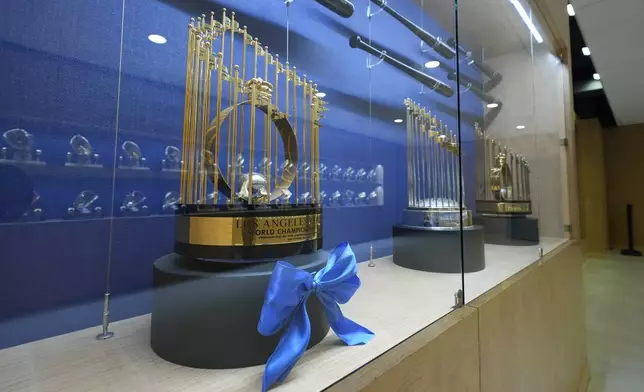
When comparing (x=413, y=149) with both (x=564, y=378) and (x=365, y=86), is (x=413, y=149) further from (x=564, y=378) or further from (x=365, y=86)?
(x=564, y=378)

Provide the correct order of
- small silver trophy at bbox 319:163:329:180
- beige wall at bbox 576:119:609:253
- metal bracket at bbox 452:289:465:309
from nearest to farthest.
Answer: metal bracket at bbox 452:289:465:309 < small silver trophy at bbox 319:163:329:180 < beige wall at bbox 576:119:609:253

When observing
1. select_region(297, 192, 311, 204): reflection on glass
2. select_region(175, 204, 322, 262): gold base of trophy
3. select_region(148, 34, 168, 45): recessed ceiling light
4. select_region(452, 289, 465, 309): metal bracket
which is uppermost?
select_region(148, 34, 168, 45): recessed ceiling light

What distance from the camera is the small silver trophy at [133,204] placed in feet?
1.51

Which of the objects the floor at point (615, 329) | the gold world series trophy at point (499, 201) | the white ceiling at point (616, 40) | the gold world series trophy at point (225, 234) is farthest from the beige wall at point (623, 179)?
the gold world series trophy at point (225, 234)

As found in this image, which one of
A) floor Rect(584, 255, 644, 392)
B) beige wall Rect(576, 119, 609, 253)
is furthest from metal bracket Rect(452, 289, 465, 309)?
beige wall Rect(576, 119, 609, 253)

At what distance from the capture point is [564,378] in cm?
119

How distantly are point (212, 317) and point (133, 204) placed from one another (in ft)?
0.78

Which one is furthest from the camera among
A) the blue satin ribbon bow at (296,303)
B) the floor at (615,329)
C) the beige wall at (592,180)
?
the beige wall at (592,180)

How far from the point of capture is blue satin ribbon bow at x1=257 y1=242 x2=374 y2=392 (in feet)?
1.05

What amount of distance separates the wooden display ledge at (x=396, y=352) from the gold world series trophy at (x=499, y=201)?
0.39 meters

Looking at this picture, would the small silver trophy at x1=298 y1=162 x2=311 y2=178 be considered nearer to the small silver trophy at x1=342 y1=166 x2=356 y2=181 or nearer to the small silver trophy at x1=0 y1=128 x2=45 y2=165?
the small silver trophy at x1=342 y1=166 x2=356 y2=181

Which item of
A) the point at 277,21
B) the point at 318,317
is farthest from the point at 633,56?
the point at 318,317

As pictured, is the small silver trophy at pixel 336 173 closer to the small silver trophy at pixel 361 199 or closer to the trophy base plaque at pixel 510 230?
the small silver trophy at pixel 361 199

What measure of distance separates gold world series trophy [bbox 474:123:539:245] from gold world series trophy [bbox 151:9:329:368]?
110 cm
